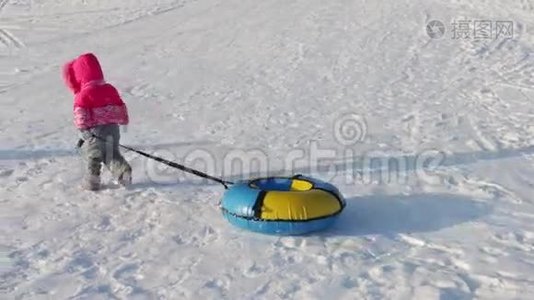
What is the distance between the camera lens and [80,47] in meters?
13.6

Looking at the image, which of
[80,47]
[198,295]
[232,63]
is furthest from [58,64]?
[198,295]

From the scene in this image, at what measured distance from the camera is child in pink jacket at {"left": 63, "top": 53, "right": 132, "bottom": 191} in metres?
6.10

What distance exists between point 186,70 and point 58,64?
7.42 feet

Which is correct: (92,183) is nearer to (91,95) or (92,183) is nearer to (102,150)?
(102,150)

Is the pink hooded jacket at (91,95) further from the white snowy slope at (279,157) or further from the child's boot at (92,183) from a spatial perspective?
the white snowy slope at (279,157)

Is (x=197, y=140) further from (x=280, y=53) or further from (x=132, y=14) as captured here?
(x=132, y=14)

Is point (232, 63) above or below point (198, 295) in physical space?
above

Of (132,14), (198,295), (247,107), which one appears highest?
(132,14)

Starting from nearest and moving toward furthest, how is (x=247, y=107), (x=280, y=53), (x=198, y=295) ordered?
(x=198, y=295), (x=247, y=107), (x=280, y=53)

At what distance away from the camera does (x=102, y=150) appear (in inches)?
245

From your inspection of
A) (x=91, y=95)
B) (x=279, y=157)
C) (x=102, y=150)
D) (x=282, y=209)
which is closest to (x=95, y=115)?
(x=91, y=95)

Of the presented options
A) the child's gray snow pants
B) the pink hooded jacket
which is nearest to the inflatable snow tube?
the child's gray snow pants

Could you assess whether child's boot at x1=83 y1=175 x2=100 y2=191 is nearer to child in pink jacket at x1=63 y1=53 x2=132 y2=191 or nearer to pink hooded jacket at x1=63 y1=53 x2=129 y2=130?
child in pink jacket at x1=63 y1=53 x2=132 y2=191

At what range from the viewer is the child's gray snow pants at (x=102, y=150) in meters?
6.20
